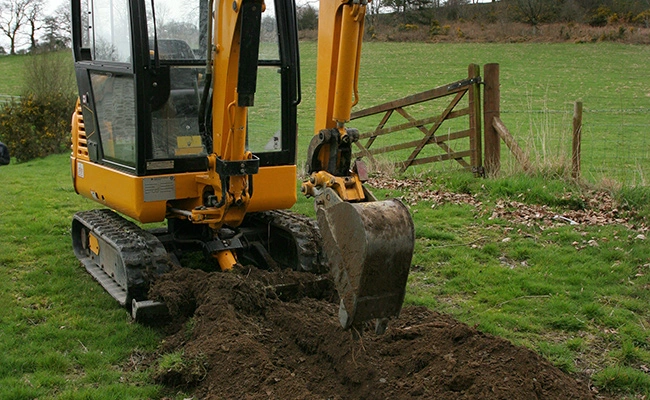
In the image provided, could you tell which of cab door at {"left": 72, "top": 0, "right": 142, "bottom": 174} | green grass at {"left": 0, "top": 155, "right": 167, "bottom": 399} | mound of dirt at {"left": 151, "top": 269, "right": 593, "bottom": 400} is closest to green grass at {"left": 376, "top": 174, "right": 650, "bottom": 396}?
mound of dirt at {"left": 151, "top": 269, "right": 593, "bottom": 400}

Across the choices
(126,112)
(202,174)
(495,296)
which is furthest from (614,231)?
(126,112)

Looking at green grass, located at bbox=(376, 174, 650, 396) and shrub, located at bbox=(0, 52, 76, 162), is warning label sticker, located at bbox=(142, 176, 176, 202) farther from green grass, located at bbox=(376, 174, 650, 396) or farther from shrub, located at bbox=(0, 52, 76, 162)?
shrub, located at bbox=(0, 52, 76, 162)

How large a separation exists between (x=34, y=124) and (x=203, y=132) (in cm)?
1317

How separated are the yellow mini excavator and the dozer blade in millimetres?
394

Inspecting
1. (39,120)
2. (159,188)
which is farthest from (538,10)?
(159,188)

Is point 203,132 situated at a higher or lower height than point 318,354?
higher

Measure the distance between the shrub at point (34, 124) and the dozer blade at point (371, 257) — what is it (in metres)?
15.2

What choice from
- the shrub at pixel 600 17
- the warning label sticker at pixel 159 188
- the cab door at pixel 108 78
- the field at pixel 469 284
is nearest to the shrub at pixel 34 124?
the field at pixel 469 284

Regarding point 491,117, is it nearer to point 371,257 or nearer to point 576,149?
point 576,149

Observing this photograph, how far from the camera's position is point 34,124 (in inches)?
699

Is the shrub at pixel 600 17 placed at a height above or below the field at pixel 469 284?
above

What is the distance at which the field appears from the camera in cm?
498

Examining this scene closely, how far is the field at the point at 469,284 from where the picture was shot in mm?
4980

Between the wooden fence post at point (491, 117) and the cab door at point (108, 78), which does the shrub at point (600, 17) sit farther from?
the cab door at point (108, 78)
